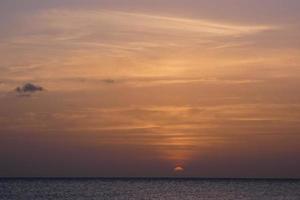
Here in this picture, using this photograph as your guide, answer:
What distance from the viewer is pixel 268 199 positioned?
112438mm

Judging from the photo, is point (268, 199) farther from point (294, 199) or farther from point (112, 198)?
point (112, 198)

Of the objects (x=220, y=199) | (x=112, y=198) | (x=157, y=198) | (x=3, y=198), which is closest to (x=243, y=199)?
(x=220, y=199)

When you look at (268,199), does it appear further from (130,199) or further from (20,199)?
(20,199)

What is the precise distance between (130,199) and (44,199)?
524 inches

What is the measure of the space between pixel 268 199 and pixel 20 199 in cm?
3766

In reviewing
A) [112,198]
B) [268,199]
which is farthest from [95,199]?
[268,199]

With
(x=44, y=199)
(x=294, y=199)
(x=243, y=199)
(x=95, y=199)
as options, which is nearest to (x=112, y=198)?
(x=95, y=199)

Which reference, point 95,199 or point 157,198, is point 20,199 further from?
point 157,198

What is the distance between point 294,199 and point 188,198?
15916 millimetres

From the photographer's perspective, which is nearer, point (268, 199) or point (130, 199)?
point (130, 199)

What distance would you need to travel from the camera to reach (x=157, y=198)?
4321 inches

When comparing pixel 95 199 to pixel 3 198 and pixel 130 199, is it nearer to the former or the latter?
pixel 130 199

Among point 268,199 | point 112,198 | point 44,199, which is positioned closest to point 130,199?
point 112,198

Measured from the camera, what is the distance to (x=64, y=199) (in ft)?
350
